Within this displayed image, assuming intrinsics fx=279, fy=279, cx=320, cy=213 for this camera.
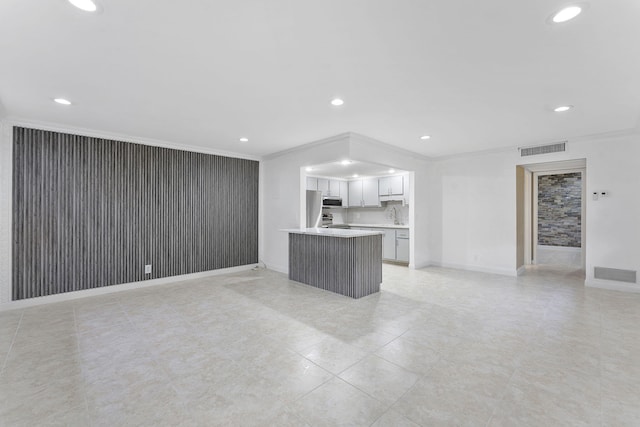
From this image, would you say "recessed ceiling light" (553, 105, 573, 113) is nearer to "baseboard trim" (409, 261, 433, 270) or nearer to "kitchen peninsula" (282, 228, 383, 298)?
"kitchen peninsula" (282, 228, 383, 298)

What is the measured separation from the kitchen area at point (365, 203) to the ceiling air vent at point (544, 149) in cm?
237

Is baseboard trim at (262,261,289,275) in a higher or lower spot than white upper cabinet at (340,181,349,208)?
lower

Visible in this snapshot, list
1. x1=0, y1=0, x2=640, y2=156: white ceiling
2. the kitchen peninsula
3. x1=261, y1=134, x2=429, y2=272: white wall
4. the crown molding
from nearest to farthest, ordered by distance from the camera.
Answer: x1=0, y1=0, x2=640, y2=156: white ceiling → the crown molding → the kitchen peninsula → x1=261, y1=134, x2=429, y2=272: white wall

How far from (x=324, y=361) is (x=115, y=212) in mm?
4185

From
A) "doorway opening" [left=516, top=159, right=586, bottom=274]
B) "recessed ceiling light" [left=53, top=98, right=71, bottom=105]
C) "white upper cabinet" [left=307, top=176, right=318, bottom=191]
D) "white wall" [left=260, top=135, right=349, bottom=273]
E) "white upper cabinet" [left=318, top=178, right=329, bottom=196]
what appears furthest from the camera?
"white upper cabinet" [left=318, top=178, right=329, bottom=196]

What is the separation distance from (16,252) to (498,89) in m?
6.21

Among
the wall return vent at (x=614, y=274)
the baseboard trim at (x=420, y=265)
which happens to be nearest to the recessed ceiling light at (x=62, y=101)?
the baseboard trim at (x=420, y=265)

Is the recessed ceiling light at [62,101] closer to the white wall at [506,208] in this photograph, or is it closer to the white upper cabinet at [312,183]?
the white upper cabinet at [312,183]

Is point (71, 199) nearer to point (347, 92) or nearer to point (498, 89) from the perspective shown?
point (347, 92)

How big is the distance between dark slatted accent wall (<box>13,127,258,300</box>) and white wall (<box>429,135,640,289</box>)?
4519 mm

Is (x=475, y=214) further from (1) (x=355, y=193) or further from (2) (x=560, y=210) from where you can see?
(2) (x=560, y=210)

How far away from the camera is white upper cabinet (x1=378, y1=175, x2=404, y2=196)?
24.1ft

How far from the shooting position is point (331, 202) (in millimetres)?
8031

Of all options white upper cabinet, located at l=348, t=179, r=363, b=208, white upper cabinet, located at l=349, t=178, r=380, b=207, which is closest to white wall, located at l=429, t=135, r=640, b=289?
white upper cabinet, located at l=349, t=178, r=380, b=207
